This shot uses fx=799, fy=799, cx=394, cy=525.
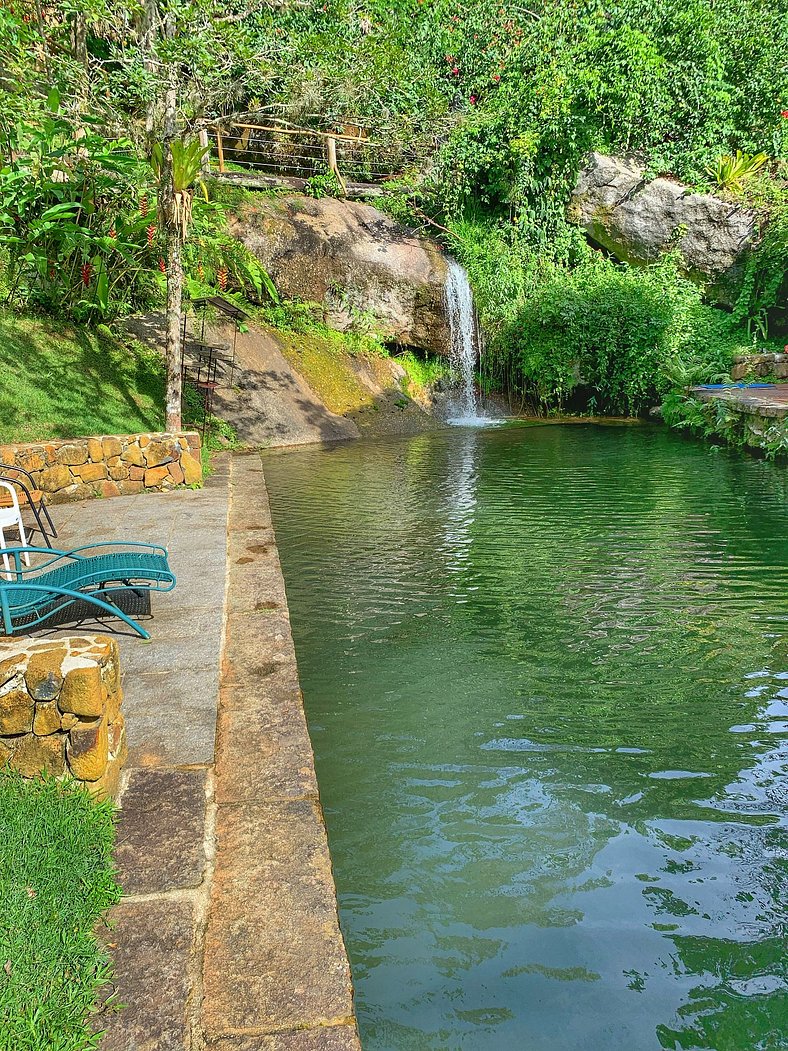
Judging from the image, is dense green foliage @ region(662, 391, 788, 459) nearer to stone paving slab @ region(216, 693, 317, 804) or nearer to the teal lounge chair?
the teal lounge chair

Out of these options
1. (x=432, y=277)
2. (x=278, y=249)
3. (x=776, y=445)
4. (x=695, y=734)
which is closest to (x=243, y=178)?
(x=278, y=249)

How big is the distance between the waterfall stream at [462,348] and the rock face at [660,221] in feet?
14.5

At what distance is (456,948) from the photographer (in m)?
2.56

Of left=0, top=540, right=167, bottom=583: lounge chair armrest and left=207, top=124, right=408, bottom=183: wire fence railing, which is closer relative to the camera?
left=0, top=540, right=167, bottom=583: lounge chair armrest

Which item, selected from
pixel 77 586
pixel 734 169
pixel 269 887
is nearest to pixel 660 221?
pixel 734 169

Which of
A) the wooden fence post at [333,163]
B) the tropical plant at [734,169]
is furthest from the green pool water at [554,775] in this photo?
the tropical plant at [734,169]

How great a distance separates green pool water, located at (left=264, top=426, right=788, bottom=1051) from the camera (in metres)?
2.39

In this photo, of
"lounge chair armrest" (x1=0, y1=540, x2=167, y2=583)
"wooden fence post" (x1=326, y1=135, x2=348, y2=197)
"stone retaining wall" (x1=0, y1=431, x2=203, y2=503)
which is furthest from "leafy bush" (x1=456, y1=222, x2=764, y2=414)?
"lounge chair armrest" (x1=0, y1=540, x2=167, y2=583)

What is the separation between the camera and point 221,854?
8.80 ft

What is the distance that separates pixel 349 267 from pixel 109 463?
33.3 feet

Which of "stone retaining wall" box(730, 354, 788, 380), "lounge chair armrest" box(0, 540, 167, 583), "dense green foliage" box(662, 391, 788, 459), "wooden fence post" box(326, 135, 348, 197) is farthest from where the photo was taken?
"wooden fence post" box(326, 135, 348, 197)

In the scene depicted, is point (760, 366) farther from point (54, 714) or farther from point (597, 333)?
point (54, 714)

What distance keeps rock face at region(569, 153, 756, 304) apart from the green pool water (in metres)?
13.8

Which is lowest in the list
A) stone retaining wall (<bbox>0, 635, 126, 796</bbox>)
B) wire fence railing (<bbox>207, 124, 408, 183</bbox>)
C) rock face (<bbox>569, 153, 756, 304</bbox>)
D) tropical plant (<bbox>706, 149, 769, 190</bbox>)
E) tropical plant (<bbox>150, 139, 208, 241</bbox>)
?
stone retaining wall (<bbox>0, 635, 126, 796</bbox>)
